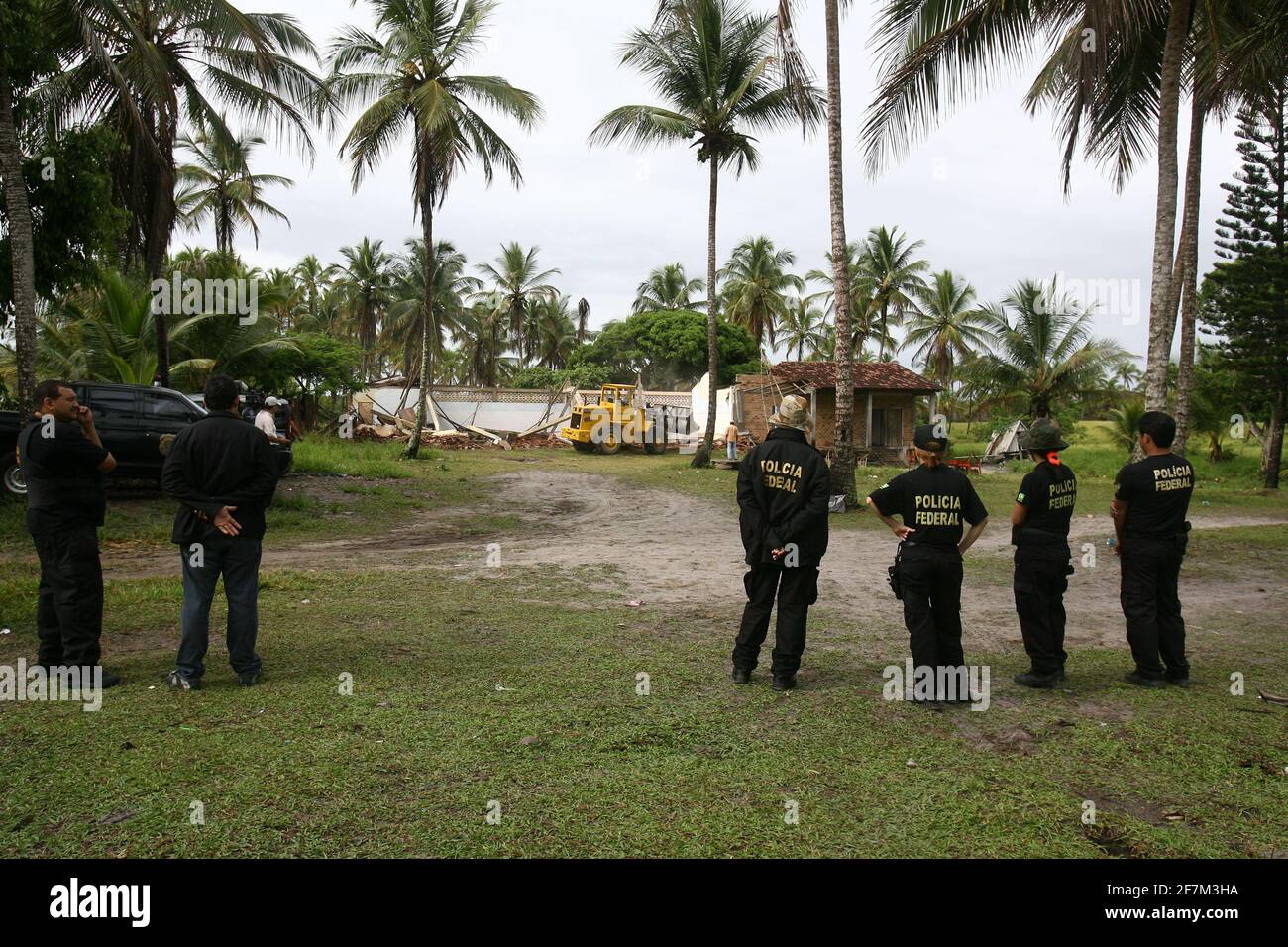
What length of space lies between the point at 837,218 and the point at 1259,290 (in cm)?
1536

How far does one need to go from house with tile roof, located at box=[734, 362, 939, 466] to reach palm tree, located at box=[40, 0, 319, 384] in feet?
57.9

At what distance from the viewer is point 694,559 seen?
10523 mm

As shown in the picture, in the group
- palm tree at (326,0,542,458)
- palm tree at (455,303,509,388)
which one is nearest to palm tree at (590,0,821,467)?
palm tree at (326,0,542,458)

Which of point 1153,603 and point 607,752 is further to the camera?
point 1153,603

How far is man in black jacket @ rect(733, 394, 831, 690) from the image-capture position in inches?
199

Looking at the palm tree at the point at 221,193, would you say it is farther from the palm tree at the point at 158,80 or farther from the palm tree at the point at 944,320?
the palm tree at the point at 944,320

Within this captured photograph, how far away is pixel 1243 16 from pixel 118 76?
1434 cm

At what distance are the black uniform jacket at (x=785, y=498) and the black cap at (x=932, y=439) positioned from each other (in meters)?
0.57

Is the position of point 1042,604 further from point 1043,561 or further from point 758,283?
point 758,283

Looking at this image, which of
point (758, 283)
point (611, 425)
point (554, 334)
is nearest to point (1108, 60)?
point (611, 425)

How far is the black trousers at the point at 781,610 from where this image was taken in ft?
16.9

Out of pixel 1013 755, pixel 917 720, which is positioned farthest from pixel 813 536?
pixel 1013 755

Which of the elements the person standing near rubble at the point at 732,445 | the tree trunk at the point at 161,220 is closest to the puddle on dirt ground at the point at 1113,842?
the tree trunk at the point at 161,220

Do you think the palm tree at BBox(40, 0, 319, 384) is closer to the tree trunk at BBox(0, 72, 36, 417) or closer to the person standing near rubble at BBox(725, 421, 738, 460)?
the tree trunk at BBox(0, 72, 36, 417)
